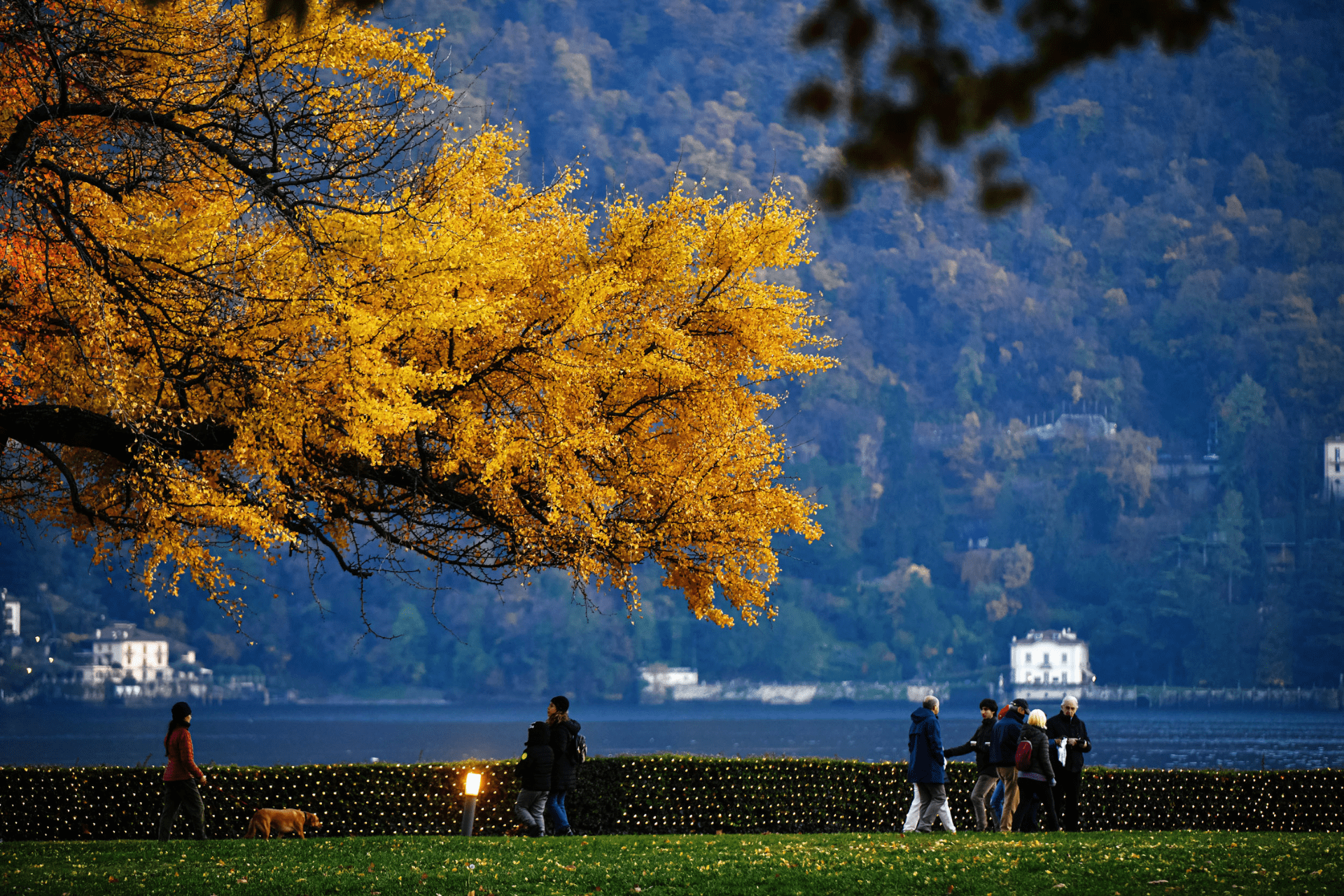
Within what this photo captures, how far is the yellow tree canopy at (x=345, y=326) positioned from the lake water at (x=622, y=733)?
62317 millimetres

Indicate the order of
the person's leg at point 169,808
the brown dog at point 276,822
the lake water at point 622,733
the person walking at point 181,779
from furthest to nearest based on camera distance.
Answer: the lake water at point 622,733, the brown dog at point 276,822, the person's leg at point 169,808, the person walking at point 181,779

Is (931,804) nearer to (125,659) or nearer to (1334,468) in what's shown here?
(125,659)

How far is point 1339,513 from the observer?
171 metres

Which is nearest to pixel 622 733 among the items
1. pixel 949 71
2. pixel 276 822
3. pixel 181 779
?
pixel 276 822

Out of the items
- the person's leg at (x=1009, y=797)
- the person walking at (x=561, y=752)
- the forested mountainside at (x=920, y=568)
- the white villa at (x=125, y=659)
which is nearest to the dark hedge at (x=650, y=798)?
the person walking at (x=561, y=752)

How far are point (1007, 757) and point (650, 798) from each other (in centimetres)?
475

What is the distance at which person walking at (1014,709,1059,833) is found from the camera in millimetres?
13500

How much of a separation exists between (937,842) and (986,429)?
183 metres

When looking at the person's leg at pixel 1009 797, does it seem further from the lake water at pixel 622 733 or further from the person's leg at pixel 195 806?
the lake water at pixel 622 733

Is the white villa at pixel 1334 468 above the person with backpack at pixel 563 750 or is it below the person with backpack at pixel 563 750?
above

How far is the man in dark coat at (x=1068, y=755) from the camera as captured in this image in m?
14.2

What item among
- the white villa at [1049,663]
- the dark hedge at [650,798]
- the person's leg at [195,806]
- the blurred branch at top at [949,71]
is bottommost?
the white villa at [1049,663]

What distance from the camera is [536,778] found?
13641 mm

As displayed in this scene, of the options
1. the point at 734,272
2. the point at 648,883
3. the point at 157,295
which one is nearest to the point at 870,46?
the point at 648,883
